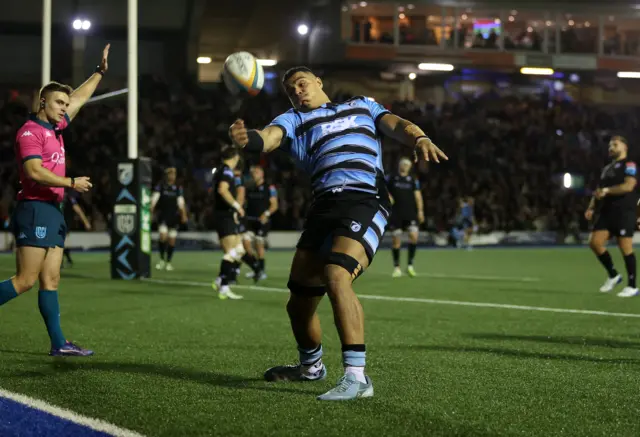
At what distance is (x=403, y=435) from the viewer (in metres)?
4.88

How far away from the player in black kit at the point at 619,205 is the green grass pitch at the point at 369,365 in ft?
2.60

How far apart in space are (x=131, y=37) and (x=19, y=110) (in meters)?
18.6

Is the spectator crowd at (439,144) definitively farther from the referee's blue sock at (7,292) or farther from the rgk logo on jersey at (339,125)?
the rgk logo on jersey at (339,125)

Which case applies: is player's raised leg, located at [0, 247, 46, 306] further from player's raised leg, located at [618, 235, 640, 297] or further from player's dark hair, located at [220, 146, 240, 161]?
player's raised leg, located at [618, 235, 640, 297]

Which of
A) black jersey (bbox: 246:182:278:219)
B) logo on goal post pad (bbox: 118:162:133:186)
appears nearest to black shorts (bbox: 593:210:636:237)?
black jersey (bbox: 246:182:278:219)

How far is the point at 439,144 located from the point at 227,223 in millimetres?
28204

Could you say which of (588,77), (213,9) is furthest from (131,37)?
(588,77)

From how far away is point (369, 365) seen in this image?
736 cm

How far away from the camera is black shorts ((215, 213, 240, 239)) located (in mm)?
14703

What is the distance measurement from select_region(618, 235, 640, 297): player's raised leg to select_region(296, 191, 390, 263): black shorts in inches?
358

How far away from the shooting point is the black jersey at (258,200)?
1931 centimetres

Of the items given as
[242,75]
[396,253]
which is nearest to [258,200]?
[396,253]

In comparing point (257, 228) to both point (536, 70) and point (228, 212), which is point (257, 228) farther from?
point (536, 70)

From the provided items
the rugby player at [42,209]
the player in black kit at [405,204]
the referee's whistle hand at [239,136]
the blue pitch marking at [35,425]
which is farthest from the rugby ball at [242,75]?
the player in black kit at [405,204]
